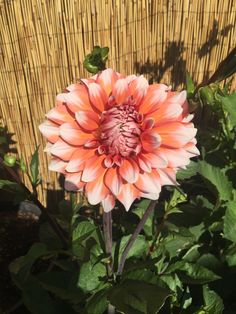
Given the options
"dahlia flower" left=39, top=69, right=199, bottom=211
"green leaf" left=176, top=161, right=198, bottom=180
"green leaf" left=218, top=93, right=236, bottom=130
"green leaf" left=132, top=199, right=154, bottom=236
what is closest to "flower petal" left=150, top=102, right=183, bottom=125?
"dahlia flower" left=39, top=69, right=199, bottom=211

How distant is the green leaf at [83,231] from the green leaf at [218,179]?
1.32 ft

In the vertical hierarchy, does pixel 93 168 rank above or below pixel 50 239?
above

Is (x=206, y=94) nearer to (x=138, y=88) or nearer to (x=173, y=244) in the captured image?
(x=138, y=88)

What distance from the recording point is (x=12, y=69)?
6.23 feet

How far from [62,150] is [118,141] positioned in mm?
117

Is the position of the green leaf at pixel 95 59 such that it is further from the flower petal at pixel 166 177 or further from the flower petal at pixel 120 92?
the flower petal at pixel 166 177

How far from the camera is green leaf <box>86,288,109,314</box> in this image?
1.23 metres

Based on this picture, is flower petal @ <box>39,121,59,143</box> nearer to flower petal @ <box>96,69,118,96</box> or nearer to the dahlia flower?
the dahlia flower

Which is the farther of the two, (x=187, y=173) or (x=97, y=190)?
(x=187, y=173)

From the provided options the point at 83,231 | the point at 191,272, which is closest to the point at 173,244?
the point at 191,272

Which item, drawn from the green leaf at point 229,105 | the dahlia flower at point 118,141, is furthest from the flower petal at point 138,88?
the green leaf at point 229,105

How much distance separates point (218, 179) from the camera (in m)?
1.54

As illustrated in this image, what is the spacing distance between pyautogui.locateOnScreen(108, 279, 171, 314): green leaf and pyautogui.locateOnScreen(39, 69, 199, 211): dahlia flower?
0.29 m

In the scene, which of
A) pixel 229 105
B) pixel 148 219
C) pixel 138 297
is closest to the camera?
pixel 138 297
